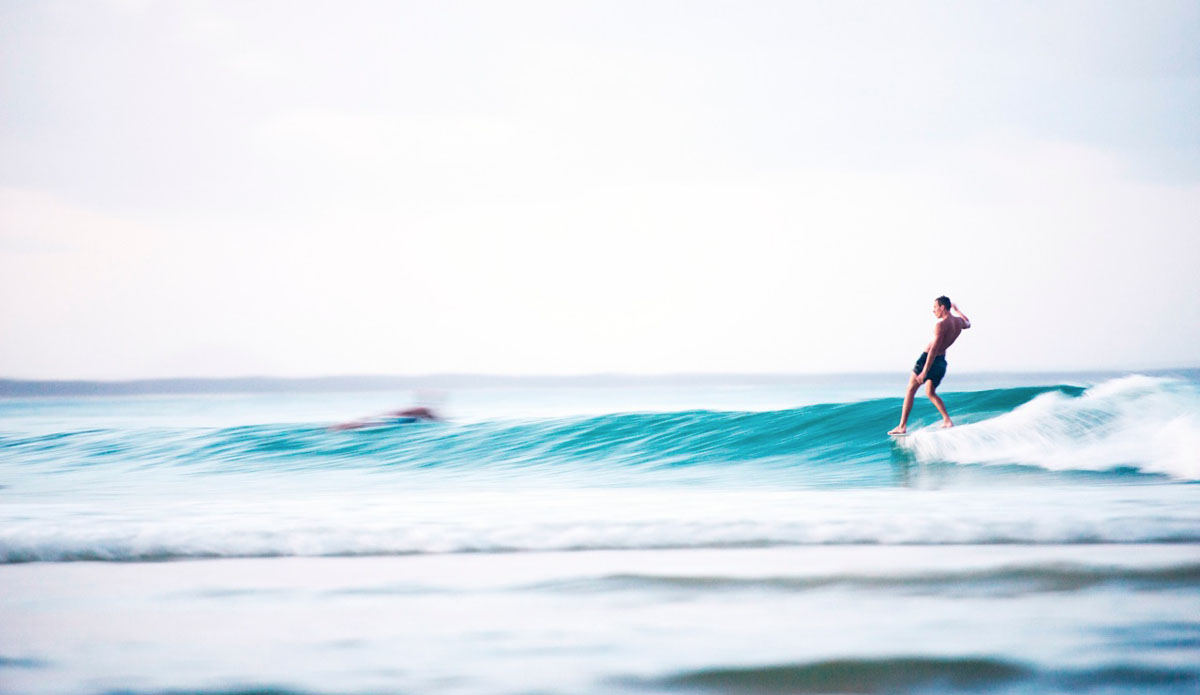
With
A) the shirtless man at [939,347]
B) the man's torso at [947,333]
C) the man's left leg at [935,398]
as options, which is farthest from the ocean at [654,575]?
the man's torso at [947,333]

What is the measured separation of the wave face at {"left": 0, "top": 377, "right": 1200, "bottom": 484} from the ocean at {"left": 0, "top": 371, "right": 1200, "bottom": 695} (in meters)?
0.05

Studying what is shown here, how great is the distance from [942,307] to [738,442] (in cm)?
244

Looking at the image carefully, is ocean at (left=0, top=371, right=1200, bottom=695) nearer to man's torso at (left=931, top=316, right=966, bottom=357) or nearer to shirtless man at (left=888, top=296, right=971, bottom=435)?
shirtless man at (left=888, top=296, right=971, bottom=435)

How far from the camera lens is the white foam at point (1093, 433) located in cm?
607

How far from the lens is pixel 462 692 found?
210 cm

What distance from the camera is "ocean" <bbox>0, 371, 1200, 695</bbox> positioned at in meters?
2.22

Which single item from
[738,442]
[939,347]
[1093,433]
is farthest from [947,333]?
[738,442]

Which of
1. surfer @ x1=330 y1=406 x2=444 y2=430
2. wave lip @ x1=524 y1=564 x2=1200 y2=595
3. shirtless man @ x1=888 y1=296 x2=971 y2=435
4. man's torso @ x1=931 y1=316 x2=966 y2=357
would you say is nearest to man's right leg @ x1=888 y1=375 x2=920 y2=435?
shirtless man @ x1=888 y1=296 x2=971 y2=435

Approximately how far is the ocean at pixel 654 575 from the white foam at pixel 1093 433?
0.09ft

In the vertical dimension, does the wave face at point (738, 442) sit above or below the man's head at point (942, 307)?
below

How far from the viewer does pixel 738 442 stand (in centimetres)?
847

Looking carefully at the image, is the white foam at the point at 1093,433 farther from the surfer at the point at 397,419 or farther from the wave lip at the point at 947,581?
the surfer at the point at 397,419

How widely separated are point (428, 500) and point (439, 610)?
2634 mm

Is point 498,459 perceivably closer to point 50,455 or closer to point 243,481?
point 243,481
